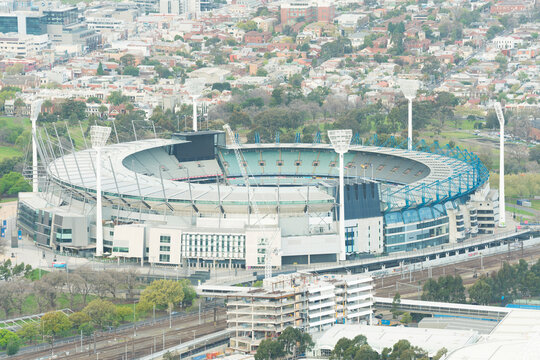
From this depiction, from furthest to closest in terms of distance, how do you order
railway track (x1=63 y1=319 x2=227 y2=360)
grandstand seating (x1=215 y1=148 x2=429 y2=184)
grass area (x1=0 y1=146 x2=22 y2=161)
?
grass area (x1=0 y1=146 x2=22 y2=161)
grandstand seating (x1=215 y1=148 x2=429 y2=184)
railway track (x1=63 y1=319 x2=227 y2=360)

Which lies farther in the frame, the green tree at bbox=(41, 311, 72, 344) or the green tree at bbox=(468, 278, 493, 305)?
the green tree at bbox=(468, 278, 493, 305)

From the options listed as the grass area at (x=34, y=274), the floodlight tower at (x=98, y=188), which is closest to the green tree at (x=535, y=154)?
the floodlight tower at (x=98, y=188)

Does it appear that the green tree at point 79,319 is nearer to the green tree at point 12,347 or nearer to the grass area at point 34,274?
the green tree at point 12,347

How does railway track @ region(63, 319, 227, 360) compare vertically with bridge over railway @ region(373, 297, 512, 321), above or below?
below

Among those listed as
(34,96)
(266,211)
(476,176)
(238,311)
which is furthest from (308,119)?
(238,311)

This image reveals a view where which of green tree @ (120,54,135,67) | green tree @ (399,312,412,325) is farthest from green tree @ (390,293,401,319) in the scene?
green tree @ (120,54,135,67)

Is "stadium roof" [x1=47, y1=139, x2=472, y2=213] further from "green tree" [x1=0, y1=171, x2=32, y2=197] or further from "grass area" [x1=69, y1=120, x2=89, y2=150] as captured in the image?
"grass area" [x1=69, y1=120, x2=89, y2=150]

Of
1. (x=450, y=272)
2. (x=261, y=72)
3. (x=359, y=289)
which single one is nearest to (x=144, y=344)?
(x=359, y=289)

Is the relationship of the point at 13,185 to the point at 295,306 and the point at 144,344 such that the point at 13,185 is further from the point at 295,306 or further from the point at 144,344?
the point at 295,306
